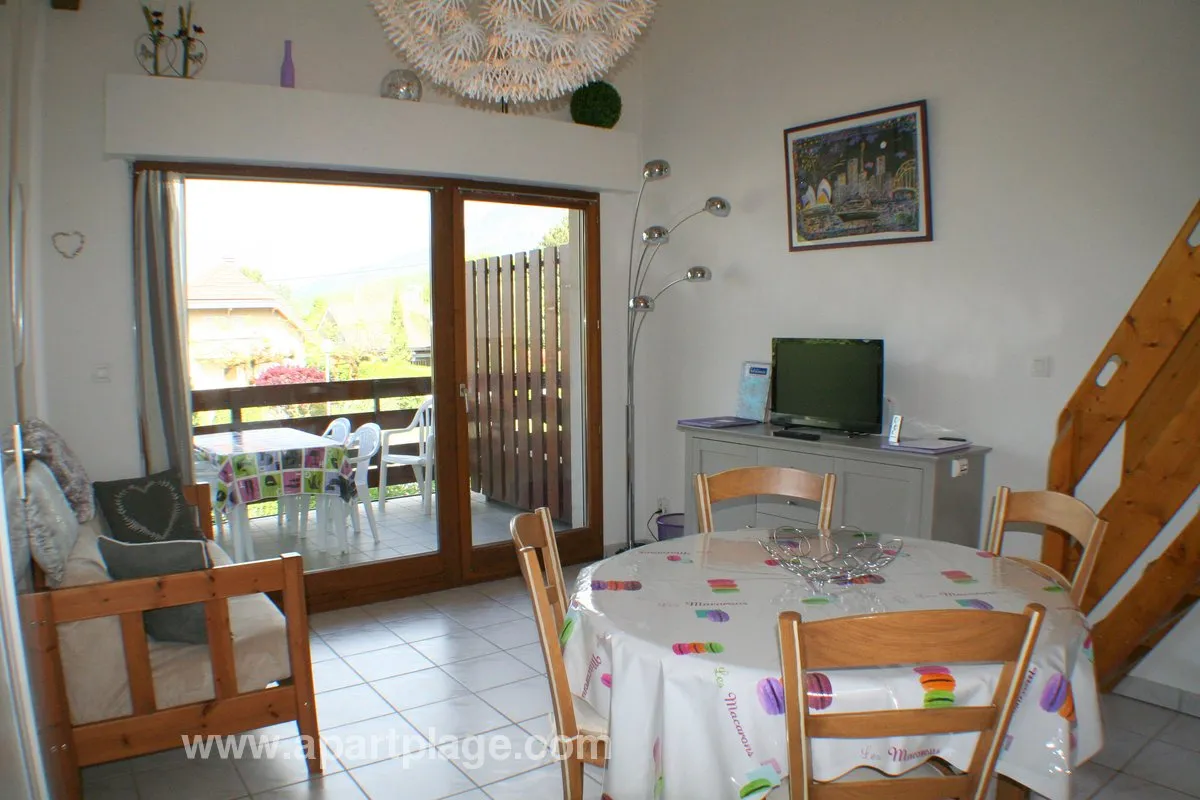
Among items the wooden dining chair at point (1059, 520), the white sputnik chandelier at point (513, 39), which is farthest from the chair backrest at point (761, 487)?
the white sputnik chandelier at point (513, 39)

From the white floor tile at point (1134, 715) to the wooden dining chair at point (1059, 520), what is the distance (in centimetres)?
86

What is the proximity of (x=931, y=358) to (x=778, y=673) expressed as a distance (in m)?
2.50

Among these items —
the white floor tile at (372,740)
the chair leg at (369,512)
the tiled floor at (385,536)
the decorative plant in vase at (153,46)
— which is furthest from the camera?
the chair leg at (369,512)

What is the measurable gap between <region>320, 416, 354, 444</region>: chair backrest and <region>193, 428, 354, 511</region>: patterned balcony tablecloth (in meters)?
0.03

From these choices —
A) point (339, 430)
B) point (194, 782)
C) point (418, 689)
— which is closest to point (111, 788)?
point (194, 782)

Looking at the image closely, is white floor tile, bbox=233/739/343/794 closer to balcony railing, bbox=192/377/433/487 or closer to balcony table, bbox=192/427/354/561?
balcony table, bbox=192/427/354/561

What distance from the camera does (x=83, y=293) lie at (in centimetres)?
348

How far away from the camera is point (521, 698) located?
304 cm

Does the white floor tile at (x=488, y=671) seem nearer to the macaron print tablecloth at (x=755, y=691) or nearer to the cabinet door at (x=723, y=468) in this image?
the cabinet door at (x=723, y=468)

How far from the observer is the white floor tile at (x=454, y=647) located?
344cm

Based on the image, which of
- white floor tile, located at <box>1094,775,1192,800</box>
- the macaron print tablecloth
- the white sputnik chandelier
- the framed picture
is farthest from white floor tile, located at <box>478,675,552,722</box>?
the framed picture

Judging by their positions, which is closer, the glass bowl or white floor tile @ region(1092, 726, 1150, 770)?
the glass bowl

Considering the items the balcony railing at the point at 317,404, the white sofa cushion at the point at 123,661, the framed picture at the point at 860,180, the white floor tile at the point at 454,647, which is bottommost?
the white floor tile at the point at 454,647

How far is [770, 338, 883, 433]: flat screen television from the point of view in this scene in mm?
3639
